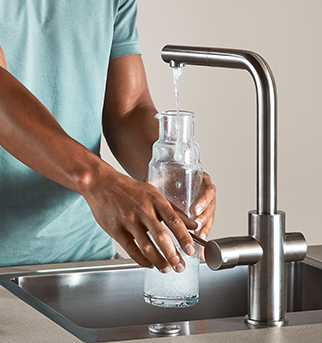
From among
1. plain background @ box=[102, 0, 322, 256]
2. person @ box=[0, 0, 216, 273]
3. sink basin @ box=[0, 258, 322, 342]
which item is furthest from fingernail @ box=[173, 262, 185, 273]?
plain background @ box=[102, 0, 322, 256]

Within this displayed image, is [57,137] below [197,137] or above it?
below

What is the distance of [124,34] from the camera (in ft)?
4.29

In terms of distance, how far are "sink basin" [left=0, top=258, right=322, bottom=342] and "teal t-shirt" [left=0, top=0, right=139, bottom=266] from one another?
23 centimetres

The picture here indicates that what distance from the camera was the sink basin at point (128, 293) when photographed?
0.90 metres

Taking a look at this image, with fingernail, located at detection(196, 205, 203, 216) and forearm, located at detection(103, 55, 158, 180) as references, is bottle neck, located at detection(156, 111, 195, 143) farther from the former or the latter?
forearm, located at detection(103, 55, 158, 180)

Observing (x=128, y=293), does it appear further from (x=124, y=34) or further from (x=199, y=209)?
(x=124, y=34)

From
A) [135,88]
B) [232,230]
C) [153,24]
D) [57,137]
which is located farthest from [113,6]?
[232,230]

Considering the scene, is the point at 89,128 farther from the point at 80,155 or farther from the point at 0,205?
the point at 80,155

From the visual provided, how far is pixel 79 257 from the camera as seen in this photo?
1.19 metres

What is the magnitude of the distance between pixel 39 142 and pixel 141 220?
17 centimetres

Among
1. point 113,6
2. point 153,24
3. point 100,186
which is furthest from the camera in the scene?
point 153,24

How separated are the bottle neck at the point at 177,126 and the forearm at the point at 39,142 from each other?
0.37 feet

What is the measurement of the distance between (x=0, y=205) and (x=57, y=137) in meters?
0.49

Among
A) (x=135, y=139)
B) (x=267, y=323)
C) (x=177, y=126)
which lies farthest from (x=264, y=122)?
(x=135, y=139)
